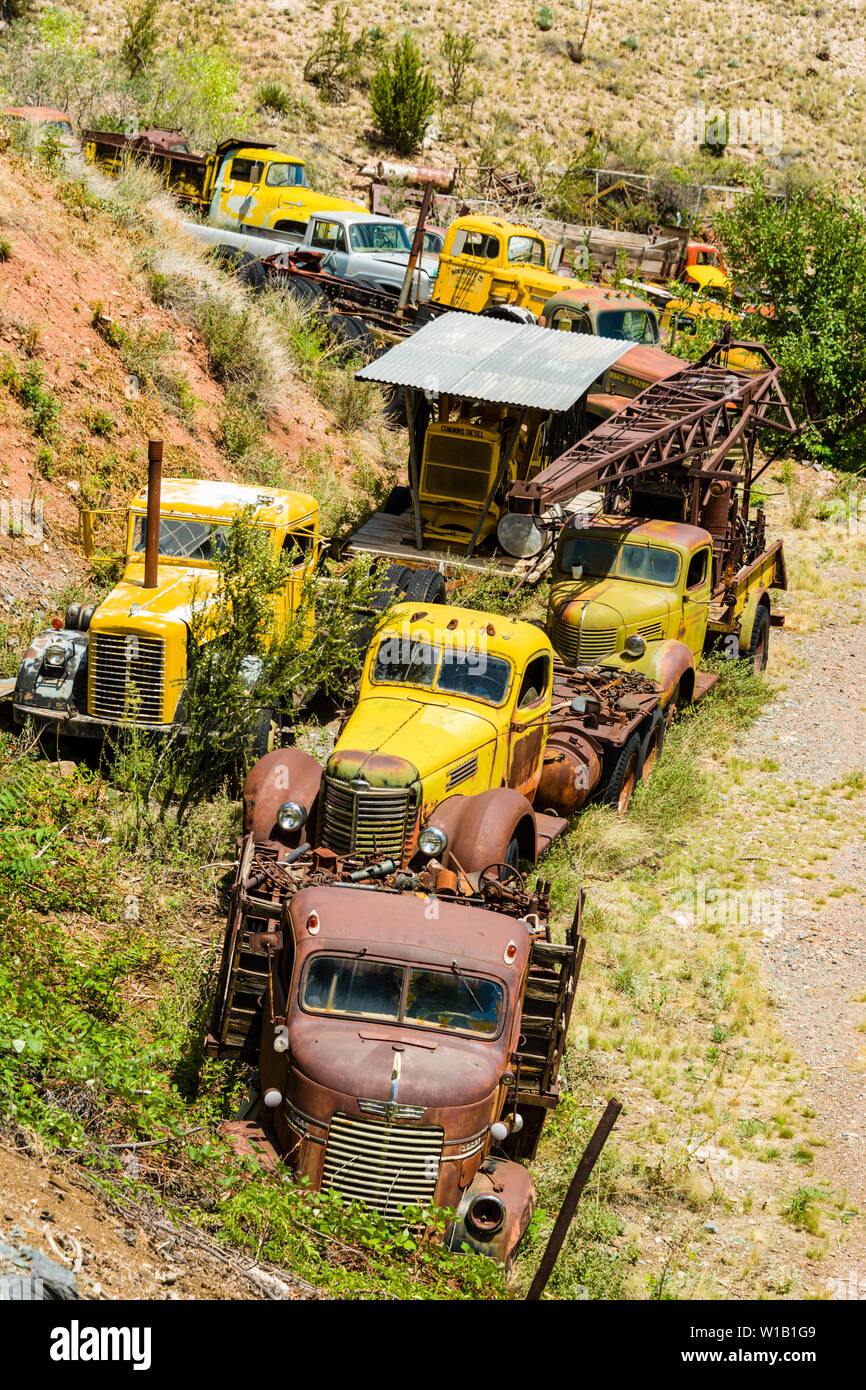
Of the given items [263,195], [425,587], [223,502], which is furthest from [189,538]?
[263,195]

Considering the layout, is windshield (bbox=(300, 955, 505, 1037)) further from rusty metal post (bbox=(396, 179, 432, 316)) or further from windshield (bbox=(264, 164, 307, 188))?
windshield (bbox=(264, 164, 307, 188))

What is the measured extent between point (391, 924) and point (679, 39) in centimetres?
5341

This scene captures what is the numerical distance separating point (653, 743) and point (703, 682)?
1918mm

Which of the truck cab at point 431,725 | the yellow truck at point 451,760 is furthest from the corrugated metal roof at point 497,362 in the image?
the truck cab at point 431,725

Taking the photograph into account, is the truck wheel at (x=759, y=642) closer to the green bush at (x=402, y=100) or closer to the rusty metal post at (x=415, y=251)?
the rusty metal post at (x=415, y=251)

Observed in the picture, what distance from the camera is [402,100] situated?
39562mm

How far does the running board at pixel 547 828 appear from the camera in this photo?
10266mm

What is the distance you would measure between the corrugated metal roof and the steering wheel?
7.44 m

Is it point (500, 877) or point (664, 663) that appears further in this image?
point (664, 663)

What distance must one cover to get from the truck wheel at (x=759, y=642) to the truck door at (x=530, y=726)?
575 centimetres

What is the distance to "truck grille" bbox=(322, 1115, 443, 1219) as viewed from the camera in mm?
6516

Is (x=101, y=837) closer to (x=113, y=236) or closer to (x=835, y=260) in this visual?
(x=113, y=236)

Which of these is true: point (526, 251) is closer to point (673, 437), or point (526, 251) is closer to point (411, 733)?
point (673, 437)
